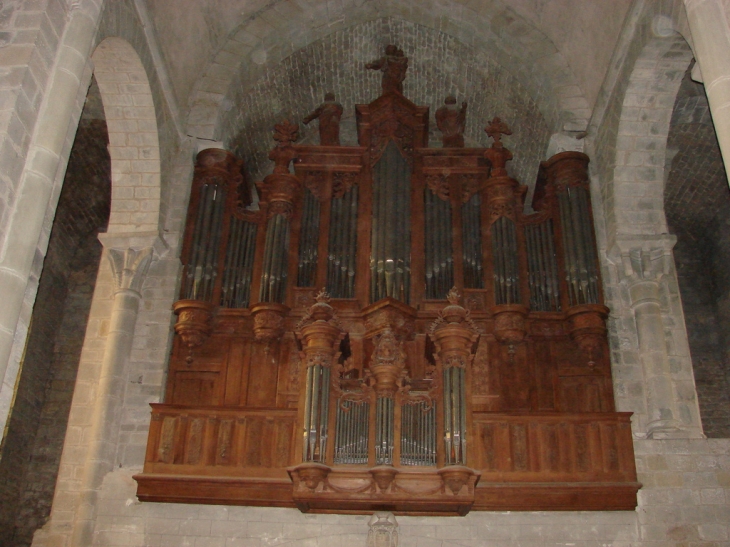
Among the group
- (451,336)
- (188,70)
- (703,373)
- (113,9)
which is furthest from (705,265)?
(113,9)

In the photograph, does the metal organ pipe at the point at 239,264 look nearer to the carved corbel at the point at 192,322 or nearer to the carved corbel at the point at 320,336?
the carved corbel at the point at 192,322

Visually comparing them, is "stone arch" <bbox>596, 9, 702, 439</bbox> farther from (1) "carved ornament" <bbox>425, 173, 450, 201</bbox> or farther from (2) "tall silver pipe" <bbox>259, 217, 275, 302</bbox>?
(2) "tall silver pipe" <bbox>259, 217, 275, 302</bbox>

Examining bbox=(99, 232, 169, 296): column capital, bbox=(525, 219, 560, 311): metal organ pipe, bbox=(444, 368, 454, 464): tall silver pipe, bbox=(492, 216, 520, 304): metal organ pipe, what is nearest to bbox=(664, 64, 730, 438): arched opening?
bbox=(525, 219, 560, 311): metal organ pipe

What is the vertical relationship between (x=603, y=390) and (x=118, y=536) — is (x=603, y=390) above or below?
above

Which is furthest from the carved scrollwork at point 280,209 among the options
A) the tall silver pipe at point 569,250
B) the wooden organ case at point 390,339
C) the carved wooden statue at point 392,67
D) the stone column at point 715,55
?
the stone column at point 715,55

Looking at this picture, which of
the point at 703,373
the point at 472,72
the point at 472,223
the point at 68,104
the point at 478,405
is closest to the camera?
the point at 68,104

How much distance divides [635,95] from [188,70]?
22.5 feet

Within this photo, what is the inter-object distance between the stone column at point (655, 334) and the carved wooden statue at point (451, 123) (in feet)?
11.8

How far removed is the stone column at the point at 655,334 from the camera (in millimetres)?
10352

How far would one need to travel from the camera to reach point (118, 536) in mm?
9836

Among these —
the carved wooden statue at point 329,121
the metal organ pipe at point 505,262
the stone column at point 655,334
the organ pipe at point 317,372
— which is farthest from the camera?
the carved wooden statue at point 329,121

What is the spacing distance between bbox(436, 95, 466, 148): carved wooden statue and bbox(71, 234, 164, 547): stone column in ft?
17.0

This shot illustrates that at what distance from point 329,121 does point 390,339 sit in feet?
18.0

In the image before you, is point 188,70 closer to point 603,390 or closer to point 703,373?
point 603,390
